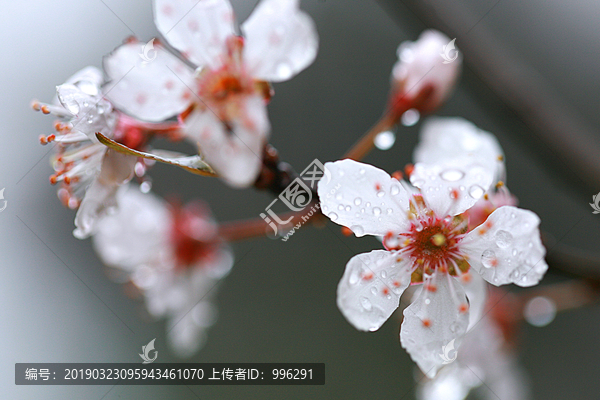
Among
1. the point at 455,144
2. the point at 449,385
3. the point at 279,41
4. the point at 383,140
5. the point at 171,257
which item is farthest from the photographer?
the point at 171,257

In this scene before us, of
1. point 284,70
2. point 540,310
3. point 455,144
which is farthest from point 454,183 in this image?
point 540,310

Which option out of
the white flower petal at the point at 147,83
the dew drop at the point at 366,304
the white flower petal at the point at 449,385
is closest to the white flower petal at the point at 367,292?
the dew drop at the point at 366,304

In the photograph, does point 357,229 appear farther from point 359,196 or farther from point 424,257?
point 424,257

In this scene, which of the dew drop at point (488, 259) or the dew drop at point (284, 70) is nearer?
the dew drop at point (488, 259)

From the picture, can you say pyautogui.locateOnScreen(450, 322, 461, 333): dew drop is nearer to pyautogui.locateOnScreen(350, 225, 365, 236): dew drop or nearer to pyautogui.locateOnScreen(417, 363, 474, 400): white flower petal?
pyautogui.locateOnScreen(350, 225, 365, 236): dew drop

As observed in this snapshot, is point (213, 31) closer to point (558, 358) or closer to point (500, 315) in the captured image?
point (500, 315)

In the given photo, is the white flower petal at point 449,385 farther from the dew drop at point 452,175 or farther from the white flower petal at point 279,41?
the white flower petal at point 279,41
